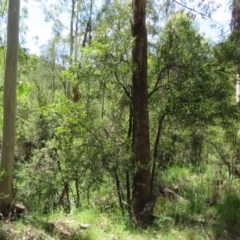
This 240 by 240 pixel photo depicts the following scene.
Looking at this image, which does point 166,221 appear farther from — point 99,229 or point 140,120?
point 140,120

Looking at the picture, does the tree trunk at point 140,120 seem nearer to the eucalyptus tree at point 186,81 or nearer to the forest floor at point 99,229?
the eucalyptus tree at point 186,81

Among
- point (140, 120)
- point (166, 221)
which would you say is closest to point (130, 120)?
point (140, 120)

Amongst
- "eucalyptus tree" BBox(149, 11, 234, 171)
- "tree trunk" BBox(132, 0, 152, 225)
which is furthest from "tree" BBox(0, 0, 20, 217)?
"eucalyptus tree" BBox(149, 11, 234, 171)

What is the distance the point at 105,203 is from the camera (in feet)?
29.5

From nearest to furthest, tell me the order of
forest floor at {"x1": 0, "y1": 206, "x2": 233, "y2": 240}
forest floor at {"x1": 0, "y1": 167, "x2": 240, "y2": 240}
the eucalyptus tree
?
forest floor at {"x1": 0, "y1": 206, "x2": 233, "y2": 240}, forest floor at {"x1": 0, "y1": 167, "x2": 240, "y2": 240}, the eucalyptus tree

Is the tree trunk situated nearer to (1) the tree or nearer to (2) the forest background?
(2) the forest background

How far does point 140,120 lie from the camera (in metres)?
7.70

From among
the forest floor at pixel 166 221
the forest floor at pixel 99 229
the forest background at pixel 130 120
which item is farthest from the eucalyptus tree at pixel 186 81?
the forest floor at pixel 99 229

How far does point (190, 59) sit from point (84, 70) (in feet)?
7.41

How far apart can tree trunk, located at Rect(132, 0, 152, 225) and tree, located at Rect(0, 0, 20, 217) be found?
245 cm

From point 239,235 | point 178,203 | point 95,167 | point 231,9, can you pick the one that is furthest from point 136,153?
point 231,9

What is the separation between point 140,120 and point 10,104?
8.69ft

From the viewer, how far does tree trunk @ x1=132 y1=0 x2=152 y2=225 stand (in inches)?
299

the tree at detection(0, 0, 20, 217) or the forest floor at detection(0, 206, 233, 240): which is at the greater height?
the tree at detection(0, 0, 20, 217)
